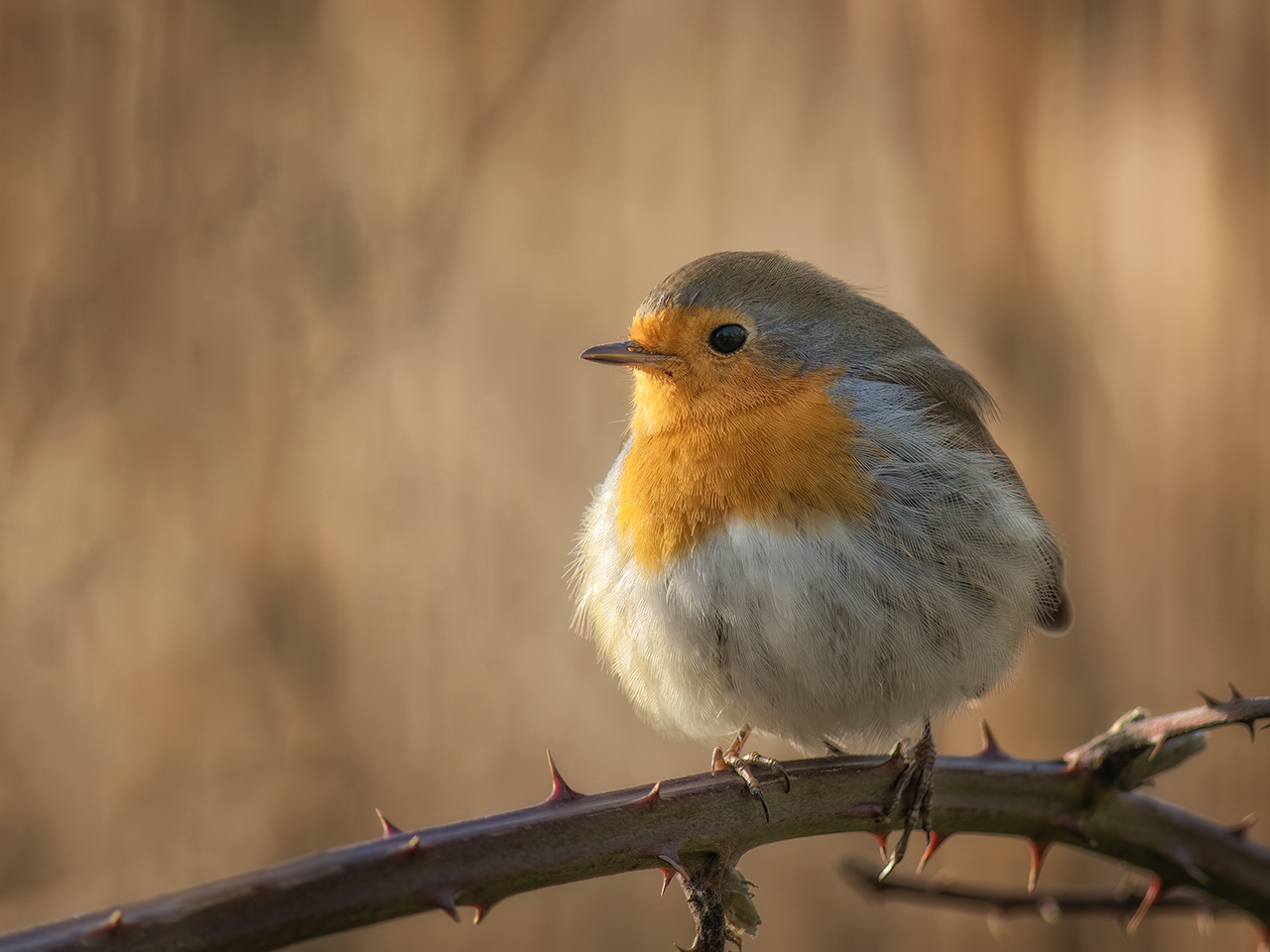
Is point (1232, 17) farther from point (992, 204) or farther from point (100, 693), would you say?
point (100, 693)

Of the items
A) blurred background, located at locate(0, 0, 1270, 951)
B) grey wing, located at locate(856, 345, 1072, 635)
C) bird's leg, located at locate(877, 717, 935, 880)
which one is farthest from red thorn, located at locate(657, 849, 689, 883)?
blurred background, located at locate(0, 0, 1270, 951)

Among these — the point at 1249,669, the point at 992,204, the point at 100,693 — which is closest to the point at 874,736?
the point at 1249,669

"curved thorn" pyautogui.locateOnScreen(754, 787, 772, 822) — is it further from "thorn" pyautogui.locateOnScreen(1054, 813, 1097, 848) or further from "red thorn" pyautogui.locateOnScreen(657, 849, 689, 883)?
"thorn" pyautogui.locateOnScreen(1054, 813, 1097, 848)

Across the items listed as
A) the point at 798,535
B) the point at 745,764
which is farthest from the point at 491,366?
the point at 745,764

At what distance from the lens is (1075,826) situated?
1.76 meters

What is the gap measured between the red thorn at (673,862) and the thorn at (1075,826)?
704 mm

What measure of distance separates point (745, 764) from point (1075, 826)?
641 millimetres

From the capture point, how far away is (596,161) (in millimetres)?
3803

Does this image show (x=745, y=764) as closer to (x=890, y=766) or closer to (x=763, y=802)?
(x=890, y=766)

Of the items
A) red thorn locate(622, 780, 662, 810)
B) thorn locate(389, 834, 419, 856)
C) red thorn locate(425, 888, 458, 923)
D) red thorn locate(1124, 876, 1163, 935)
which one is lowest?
red thorn locate(1124, 876, 1163, 935)

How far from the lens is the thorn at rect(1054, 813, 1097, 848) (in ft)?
5.77

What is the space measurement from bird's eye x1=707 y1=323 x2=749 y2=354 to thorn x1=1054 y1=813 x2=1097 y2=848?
1181 millimetres

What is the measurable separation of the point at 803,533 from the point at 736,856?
0.82 meters

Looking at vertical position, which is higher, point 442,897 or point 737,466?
point 737,466
